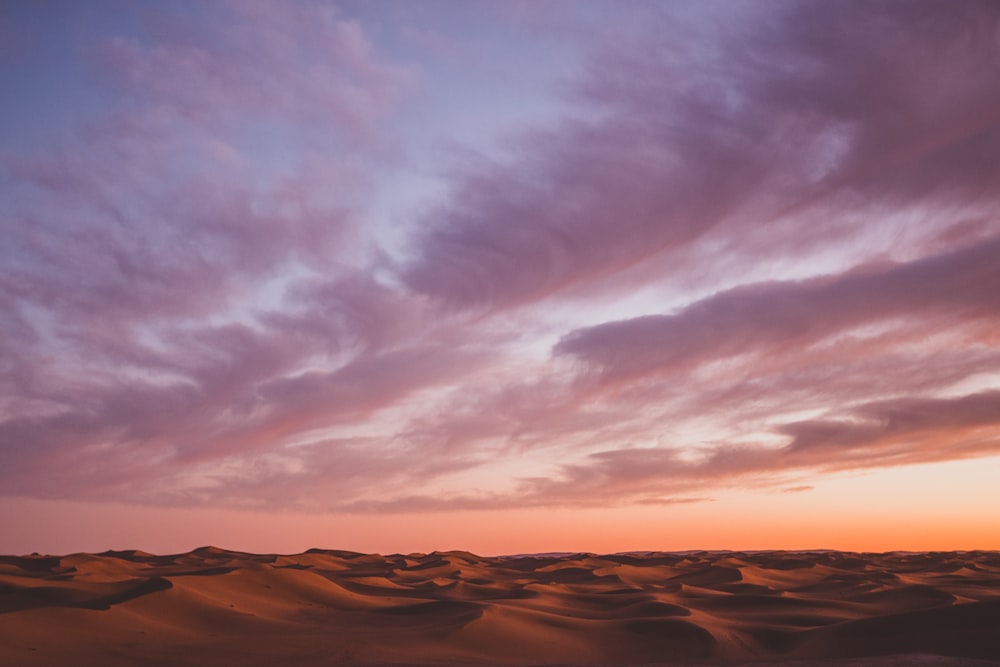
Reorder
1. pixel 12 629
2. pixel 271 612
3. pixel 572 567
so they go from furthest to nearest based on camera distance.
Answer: pixel 572 567
pixel 271 612
pixel 12 629

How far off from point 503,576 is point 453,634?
1230cm

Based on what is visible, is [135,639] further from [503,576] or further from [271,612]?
[503,576]

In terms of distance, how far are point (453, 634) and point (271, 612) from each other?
3.55 meters

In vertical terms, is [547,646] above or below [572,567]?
below

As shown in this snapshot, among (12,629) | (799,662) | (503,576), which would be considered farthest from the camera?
(503,576)

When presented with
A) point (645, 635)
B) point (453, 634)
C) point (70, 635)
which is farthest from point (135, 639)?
point (645, 635)

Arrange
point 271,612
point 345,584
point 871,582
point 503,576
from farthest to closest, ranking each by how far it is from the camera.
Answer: point 503,576
point 871,582
point 345,584
point 271,612

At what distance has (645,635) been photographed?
34.7 feet

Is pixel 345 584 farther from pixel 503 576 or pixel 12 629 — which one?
pixel 12 629

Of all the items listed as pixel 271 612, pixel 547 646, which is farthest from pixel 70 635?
pixel 547 646

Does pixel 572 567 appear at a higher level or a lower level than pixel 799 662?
higher

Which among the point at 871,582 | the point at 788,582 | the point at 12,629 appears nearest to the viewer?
the point at 12,629

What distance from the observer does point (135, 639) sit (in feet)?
30.3

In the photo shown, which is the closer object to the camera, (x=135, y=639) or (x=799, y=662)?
(x=799, y=662)
